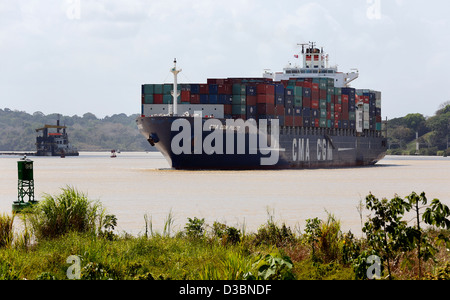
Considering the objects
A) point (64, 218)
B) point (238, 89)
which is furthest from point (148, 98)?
point (64, 218)

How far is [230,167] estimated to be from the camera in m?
60.7

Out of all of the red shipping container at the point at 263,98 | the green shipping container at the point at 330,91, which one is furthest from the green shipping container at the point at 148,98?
the green shipping container at the point at 330,91

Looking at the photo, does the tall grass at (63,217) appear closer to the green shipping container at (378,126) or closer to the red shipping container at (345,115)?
the red shipping container at (345,115)

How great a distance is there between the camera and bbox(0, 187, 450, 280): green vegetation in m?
7.97

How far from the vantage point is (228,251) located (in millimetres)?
10086

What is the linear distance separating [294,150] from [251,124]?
10.5 m

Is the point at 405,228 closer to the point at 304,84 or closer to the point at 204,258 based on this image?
the point at 204,258

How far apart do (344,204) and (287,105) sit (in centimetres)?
5008

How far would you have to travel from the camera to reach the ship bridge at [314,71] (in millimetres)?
93188

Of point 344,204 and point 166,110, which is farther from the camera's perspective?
point 166,110

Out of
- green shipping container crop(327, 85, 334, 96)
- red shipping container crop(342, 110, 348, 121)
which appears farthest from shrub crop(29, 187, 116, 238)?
red shipping container crop(342, 110, 348, 121)

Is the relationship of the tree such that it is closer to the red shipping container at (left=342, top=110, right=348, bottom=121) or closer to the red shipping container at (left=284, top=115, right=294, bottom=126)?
the red shipping container at (left=284, top=115, right=294, bottom=126)
